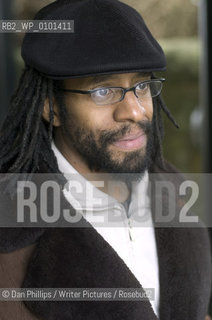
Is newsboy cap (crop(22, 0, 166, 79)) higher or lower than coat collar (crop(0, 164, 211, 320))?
higher

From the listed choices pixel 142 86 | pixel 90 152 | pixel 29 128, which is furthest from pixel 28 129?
pixel 142 86

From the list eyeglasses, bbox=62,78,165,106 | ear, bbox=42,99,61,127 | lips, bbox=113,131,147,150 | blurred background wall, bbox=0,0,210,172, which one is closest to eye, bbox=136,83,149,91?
eyeglasses, bbox=62,78,165,106

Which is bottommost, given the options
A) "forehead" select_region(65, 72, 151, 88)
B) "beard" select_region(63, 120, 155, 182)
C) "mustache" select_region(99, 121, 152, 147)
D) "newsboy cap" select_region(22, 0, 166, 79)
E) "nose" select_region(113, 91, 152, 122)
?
"beard" select_region(63, 120, 155, 182)

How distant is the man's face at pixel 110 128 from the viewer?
1232 mm

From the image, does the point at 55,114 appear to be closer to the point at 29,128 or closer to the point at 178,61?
the point at 29,128

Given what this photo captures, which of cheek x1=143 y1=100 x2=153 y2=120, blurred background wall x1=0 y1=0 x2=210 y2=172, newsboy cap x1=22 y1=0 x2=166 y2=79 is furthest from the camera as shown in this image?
blurred background wall x1=0 y1=0 x2=210 y2=172

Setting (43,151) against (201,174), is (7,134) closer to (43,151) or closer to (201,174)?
(43,151)

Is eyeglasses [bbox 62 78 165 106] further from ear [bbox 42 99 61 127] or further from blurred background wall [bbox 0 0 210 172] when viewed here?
blurred background wall [bbox 0 0 210 172]

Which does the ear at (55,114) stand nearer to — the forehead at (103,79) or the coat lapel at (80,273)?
the forehead at (103,79)

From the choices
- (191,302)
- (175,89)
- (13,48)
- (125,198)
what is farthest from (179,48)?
(191,302)

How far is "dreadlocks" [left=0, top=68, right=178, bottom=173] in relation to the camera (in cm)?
125

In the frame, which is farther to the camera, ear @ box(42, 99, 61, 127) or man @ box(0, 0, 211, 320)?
ear @ box(42, 99, 61, 127)

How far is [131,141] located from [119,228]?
0.79ft

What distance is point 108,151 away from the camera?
127 cm
